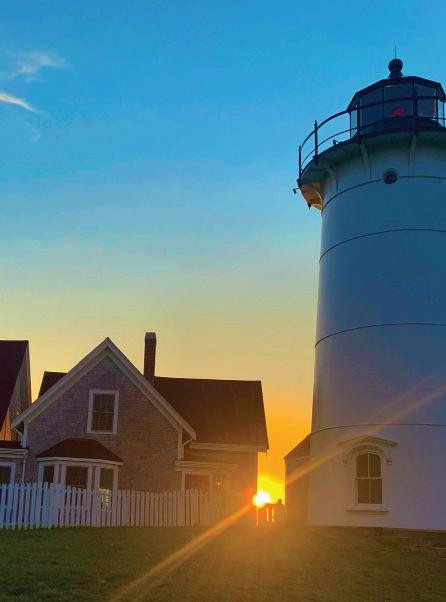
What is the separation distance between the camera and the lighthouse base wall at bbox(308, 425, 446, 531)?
17516 mm

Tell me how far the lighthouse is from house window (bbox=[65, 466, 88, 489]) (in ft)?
Answer: 24.6

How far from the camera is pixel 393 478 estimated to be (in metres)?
17.9

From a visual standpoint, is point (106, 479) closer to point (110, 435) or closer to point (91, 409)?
point (110, 435)

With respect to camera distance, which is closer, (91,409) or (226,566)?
(226,566)

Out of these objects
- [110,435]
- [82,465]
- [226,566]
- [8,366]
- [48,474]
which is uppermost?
[8,366]

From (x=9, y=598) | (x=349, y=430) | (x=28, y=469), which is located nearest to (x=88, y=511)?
(x=28, y=469)

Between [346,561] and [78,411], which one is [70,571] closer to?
[346,561]

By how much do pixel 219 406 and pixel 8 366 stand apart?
8.50 metres

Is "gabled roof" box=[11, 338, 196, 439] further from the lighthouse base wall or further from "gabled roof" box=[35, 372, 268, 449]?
the lighthouse base wall

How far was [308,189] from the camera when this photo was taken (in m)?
23.4

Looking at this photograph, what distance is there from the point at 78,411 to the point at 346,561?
13286mm

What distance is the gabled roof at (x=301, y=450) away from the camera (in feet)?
81.0

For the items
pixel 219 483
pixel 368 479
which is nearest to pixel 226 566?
pixel 368 479

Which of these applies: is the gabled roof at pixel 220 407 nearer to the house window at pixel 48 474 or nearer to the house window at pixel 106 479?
the house window at pixel 106 479
